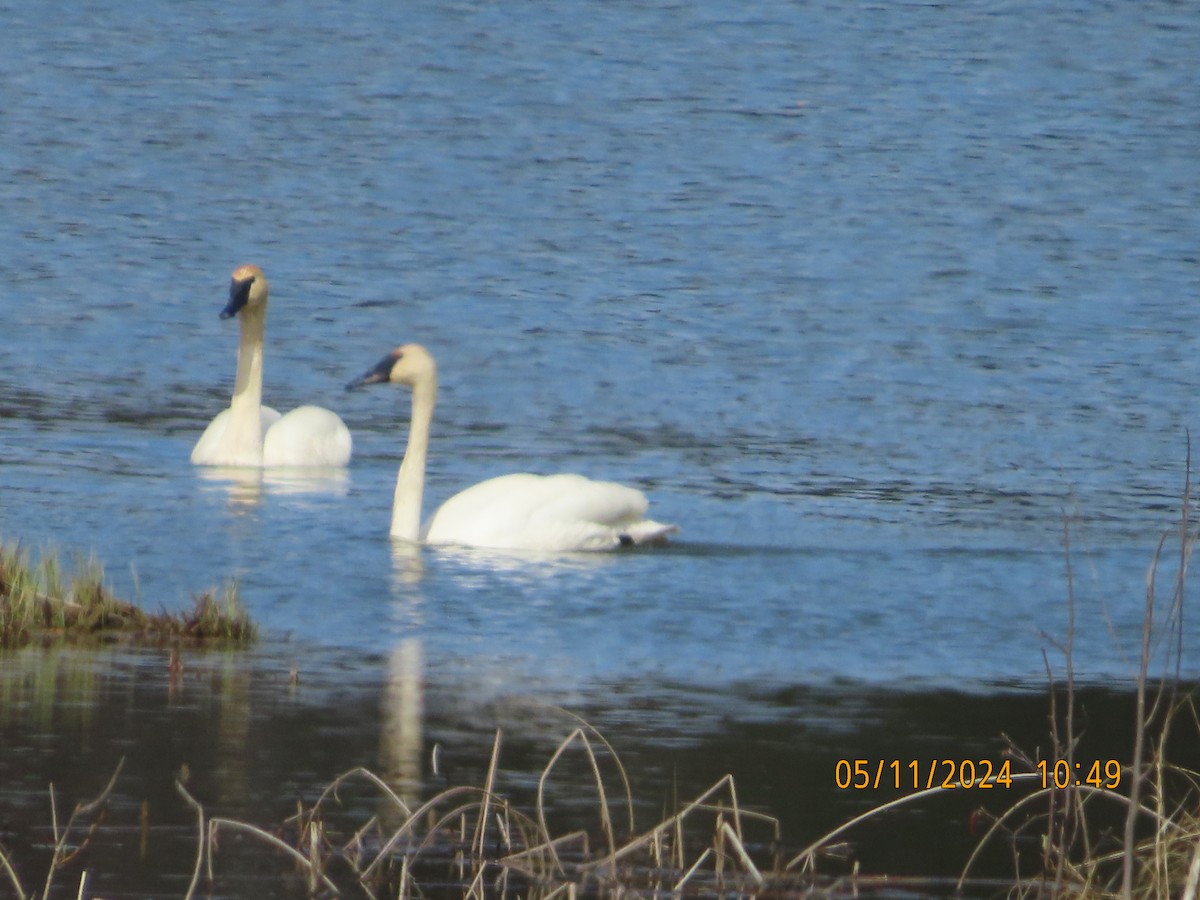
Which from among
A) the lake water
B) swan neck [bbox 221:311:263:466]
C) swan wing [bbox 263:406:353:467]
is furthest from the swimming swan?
swan neck [bbox 221:311:263:466]

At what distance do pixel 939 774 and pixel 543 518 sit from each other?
4.93m

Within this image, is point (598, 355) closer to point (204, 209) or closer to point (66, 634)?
point (204, 209)

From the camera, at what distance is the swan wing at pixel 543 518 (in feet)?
39.8

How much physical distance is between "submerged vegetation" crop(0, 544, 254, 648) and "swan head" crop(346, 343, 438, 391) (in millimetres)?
4486

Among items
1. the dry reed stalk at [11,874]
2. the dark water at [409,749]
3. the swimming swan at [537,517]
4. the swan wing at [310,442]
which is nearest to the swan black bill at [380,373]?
the swimming swan at [537,517]

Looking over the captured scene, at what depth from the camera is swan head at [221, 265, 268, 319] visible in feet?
55.7

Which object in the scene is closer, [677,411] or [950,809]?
[950,809]

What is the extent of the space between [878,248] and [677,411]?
8.20 m

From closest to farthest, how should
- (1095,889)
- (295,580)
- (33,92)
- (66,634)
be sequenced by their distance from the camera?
(1095,889), (66,634), (295,580), (33,92)

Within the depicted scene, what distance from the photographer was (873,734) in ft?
25.9

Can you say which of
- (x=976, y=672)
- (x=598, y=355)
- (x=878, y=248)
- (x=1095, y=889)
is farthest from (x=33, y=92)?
(x=1095, y=889)

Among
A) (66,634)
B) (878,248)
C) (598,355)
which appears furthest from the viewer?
(878,248)

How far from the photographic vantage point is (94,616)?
9023 mm
